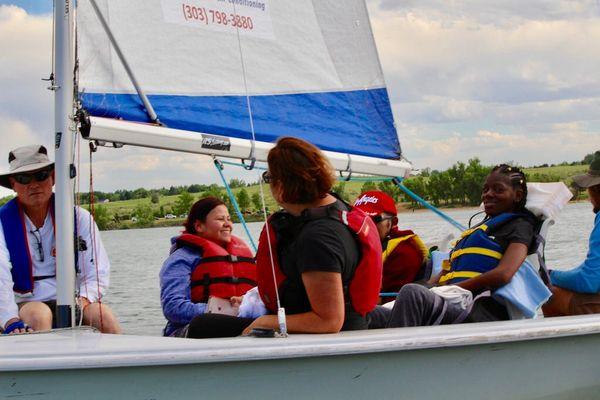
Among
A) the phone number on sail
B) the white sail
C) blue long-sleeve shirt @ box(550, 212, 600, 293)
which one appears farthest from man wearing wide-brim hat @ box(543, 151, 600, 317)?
the phone number on sail

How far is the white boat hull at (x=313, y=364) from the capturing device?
3.37m

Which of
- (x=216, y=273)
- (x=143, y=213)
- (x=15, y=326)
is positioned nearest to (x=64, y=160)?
(x=15, y=326)

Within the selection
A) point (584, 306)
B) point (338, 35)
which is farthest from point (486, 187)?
point (338, 35)

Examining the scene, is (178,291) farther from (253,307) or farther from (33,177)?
(33,177)

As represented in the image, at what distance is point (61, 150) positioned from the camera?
449 centimetres

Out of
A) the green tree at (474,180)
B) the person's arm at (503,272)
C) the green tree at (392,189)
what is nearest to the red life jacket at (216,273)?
the person's arm at (503,272)

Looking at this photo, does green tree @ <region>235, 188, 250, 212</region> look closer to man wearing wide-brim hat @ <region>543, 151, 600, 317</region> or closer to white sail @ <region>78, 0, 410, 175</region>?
white sail @ <region>78, 0, 410, 175</region>

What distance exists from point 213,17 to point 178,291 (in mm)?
1539

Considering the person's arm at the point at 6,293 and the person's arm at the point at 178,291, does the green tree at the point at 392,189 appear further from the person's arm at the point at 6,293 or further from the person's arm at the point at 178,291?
the person's arm at the point at 6,293

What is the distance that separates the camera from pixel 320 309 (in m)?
3.59

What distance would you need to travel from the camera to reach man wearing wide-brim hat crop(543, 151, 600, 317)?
15.6ft

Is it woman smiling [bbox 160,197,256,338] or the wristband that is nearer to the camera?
the wristband

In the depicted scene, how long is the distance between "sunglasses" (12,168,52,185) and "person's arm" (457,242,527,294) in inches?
80.7

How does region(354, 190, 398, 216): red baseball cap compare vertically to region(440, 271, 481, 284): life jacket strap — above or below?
above
